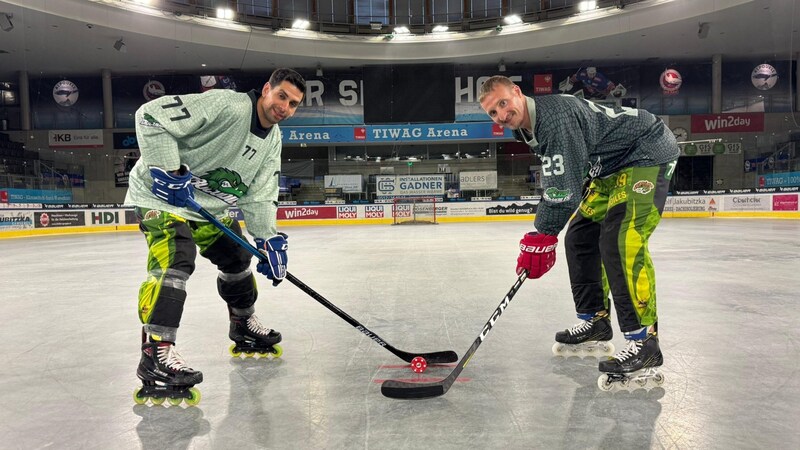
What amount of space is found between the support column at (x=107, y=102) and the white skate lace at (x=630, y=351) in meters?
20.8

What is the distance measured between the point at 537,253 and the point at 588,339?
705mm

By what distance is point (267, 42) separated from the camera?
16328mm

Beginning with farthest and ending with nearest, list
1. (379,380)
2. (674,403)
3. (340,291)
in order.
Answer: (340,291) < (379,380) < (674,403)

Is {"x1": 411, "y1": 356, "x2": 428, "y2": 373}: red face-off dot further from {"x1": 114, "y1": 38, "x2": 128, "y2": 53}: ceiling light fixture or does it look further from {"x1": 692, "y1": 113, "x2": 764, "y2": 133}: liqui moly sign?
{"x1": 692, "y1": 113, "x2": 764, "y2": 133}: liqui moly sign

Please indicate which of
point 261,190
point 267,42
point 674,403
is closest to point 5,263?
point 261,190

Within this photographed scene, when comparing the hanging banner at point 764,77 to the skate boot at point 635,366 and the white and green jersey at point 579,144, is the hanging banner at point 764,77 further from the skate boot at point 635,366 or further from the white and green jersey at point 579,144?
the skate boot at point 635,366

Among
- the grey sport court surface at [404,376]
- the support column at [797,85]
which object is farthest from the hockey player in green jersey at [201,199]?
the support column at [797,85]

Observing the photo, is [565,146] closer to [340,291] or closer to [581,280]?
[581,280]

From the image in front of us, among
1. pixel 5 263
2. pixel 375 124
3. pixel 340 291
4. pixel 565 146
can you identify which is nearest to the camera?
pixel 565 146

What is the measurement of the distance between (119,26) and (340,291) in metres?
14.4

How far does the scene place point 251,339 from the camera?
247 cm

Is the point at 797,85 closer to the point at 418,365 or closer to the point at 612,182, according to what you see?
the point at 612,182

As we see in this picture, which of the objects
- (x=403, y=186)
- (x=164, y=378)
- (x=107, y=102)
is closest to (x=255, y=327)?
(x=164, y=378)

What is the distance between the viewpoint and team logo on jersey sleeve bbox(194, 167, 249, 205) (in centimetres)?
224
